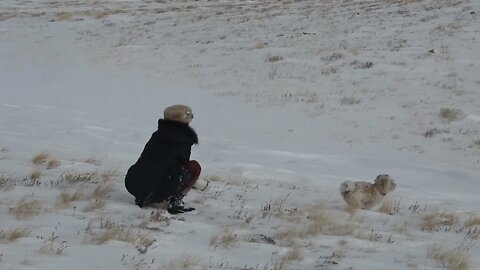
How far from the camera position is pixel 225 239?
498cm

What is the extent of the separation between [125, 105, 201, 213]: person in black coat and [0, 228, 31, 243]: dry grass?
4.29 feet

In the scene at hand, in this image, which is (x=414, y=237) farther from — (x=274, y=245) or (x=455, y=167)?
(x=455, y=167)

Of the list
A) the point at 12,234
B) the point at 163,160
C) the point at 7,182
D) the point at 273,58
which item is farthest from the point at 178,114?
the point at 273,58

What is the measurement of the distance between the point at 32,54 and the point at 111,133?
40.4ft

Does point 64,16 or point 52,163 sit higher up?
point 64,16

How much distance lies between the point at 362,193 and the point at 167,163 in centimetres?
237

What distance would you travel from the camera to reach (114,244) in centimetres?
460

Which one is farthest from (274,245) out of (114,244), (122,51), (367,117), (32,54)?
(32,54)

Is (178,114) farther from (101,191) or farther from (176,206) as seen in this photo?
(101,191)

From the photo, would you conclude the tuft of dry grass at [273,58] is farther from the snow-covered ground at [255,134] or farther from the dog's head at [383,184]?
the dog's head at [383,184]

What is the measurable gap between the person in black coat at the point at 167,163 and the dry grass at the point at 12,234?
131 cm

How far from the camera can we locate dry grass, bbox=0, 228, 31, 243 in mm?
4431

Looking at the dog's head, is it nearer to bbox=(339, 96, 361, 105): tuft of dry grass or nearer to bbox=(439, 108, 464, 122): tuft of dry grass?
bbox=(439, 108, 464, 122): tuft of dry grass

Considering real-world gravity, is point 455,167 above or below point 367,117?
below
